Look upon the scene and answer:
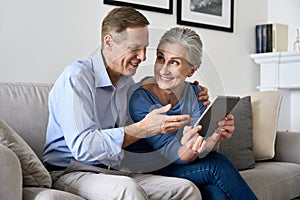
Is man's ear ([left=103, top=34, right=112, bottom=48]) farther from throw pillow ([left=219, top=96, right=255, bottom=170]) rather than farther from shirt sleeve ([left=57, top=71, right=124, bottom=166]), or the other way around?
throw pillow ([left=219, top=96, right=255, bottom=170])

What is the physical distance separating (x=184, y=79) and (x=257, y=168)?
3.16ft

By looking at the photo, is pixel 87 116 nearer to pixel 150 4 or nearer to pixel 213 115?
pixel 213 115

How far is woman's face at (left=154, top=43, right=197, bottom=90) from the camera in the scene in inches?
76.4

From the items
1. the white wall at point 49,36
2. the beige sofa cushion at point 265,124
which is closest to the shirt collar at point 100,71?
the white wall at point 49,36

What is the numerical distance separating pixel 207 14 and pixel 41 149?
5.95 ft

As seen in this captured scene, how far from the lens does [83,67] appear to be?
1960mm

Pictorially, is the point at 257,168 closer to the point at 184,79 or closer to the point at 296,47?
the point at 184,79

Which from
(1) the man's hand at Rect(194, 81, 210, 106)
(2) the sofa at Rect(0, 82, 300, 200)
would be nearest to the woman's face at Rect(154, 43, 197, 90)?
(1) the man's hand at Rect(194, 81, 210, 106)

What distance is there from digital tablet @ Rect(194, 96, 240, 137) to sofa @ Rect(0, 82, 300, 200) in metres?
0.52

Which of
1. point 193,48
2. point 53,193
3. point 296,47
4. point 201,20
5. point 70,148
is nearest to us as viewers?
point 53,193

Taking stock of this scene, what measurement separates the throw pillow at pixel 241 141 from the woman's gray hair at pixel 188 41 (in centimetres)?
84

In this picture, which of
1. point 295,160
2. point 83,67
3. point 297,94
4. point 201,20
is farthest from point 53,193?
point 297,94

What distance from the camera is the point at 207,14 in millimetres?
3619

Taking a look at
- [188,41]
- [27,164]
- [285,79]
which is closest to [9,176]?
[27,164]
